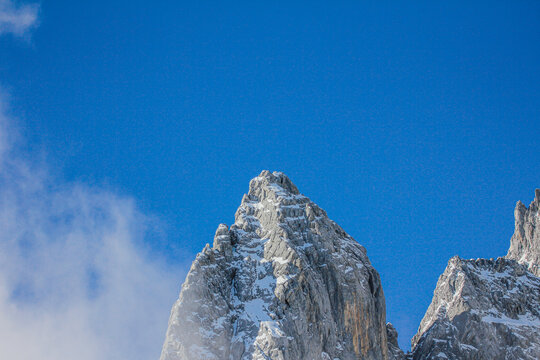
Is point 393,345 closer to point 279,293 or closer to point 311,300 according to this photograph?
point 311,300

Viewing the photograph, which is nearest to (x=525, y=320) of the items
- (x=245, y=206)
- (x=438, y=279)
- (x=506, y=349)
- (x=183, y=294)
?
(x=506, y=349)

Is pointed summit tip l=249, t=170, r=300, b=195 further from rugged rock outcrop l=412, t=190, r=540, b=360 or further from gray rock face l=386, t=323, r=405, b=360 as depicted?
rugged rock outcrop l=412, t=190, r=540, b=360

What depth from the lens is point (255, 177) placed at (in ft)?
576

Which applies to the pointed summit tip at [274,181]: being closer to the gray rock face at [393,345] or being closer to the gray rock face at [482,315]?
the gray rock face at [393,345]

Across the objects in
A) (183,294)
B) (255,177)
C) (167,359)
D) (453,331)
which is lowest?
(167,359)

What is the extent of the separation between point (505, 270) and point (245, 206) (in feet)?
231

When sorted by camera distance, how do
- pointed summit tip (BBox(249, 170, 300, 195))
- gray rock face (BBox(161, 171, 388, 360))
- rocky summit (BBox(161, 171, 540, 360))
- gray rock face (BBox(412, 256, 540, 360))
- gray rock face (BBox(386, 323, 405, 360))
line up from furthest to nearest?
pointed summit tip (BBox(249, 170, 300, 195)) < gray rock face (BBox(412, 256, 540, 360)) < gray rock face (BBox(386, 323, 405, 360)) < rocky summit (BBox(161, 171, 540, 360)) < gray rock face (BBox(161, 171, 388, 360))

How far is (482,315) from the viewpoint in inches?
6934

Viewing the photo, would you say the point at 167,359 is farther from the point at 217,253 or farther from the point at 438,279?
the point at 438,279

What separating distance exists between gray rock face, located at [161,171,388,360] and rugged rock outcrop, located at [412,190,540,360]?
2300 centimetres

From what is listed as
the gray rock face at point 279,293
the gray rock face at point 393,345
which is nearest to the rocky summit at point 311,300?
the gray rock face at point 279,293

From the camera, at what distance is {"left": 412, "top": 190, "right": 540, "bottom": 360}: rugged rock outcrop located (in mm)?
170500

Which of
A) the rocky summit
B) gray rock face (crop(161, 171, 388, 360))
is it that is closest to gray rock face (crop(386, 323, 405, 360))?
the rocky summit

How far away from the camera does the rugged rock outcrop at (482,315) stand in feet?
559
